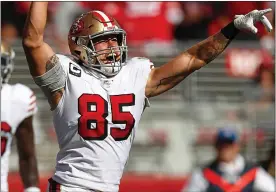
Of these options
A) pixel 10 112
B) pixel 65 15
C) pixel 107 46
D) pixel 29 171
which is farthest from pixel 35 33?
pixel 65 15

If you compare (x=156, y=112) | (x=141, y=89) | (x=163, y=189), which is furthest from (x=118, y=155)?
(x=156, y=112)

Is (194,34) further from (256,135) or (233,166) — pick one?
(233,166)

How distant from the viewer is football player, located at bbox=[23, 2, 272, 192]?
4723 mm

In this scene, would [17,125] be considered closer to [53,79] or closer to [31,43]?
[53,79]

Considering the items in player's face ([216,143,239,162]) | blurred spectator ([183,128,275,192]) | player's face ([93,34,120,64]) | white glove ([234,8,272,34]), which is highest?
white glove ([234,8,272,34])

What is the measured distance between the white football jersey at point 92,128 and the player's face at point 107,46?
113mm

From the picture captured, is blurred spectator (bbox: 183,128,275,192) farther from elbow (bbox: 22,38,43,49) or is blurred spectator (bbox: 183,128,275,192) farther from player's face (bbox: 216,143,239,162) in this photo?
elbow (bbox: 22,38,43,49)

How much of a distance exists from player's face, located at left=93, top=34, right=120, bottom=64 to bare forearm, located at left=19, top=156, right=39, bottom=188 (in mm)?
1399

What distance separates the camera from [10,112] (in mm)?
5863

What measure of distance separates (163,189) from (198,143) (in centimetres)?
85

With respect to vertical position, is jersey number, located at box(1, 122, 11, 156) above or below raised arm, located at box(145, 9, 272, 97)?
→ below

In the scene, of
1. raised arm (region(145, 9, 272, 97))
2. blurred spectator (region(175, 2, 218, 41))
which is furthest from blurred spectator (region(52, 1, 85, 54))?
raised arm (region(145, 9, 272, 97))

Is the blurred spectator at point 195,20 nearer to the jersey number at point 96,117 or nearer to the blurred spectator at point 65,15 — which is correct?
the blurred spectator at point 65,15

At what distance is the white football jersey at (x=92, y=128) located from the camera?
15.5 feet
